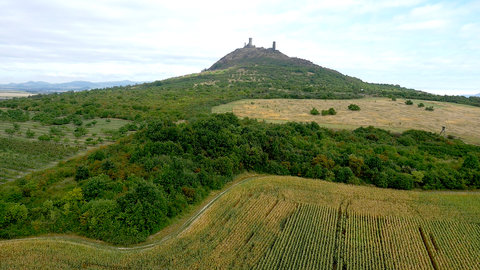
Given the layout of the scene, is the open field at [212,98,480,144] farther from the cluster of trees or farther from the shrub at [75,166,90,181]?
the shrub at [75,166,90,181]

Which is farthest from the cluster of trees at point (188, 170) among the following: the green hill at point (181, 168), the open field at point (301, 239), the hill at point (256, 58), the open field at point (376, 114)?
the hill at point (256, 58)

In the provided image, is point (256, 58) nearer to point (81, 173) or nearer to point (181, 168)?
point (181, 168)

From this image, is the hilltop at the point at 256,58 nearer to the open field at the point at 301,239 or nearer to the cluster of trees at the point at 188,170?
the cluster of trees at the point at 188,170

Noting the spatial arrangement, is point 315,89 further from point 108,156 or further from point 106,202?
point 106,202

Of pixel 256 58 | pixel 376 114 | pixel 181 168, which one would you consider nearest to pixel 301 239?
pixel 181 168

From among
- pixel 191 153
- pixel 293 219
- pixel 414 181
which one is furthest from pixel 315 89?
pixel 293 219
